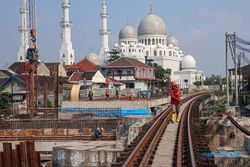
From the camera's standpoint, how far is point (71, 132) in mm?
26094

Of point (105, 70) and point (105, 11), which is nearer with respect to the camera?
point (105, 70)

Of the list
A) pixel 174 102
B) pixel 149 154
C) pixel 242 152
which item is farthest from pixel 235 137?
pixel 149 154

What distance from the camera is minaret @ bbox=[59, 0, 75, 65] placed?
99250 millimetres

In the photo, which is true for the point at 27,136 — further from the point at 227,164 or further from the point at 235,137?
the point at 227,164

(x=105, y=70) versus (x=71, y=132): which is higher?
(x=105, y=70)

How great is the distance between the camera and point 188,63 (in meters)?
127

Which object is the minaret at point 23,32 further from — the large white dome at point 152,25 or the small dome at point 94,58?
the large white dome at point 152,25

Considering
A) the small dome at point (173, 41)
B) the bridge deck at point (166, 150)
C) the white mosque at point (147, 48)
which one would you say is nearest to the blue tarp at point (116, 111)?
the bridge deck at point (166, 150)

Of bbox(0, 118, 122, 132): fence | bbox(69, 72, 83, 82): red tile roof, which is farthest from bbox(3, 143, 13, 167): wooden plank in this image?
bbox(69, 72, 83, 82): red tile roof

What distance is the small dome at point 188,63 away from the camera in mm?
127250

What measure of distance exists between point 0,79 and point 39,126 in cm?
3139

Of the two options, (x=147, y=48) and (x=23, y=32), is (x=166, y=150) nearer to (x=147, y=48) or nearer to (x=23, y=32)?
(x=23, y=32)

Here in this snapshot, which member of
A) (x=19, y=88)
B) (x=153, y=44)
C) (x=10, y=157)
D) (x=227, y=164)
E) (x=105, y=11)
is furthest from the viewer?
(x=153, y=44)

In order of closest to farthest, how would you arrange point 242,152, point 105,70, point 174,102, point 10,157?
point 242,152 < point 10,157 < point 174,102 < point 105,70
